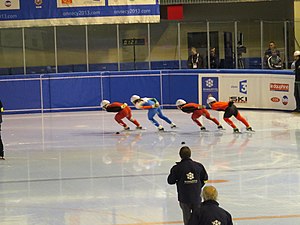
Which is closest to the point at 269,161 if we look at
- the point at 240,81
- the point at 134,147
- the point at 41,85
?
the point at 134,147

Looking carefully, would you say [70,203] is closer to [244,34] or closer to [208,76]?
[208,76]

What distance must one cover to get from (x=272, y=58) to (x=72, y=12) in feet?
26.1

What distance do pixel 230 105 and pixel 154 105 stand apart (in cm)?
238

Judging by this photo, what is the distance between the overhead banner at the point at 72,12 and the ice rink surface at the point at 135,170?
607 cm

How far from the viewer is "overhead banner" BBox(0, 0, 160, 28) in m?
33.7

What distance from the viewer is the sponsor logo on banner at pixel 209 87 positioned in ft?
102

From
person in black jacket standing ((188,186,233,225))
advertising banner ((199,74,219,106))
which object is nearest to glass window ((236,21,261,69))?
advertising banner ((199,74,219,106))

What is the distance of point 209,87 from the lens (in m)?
31.2

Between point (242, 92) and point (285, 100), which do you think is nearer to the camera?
point (285, 100)

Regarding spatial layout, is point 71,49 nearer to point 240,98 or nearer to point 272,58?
point 240,98

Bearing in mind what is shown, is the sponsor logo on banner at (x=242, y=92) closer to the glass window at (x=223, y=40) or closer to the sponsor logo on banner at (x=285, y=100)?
the sponsor logo on banner at (x=285, y=100)

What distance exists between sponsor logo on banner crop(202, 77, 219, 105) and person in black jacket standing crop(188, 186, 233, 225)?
72.0ft

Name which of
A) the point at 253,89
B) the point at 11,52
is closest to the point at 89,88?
the point at 11,52

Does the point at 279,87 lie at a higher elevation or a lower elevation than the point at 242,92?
higher
